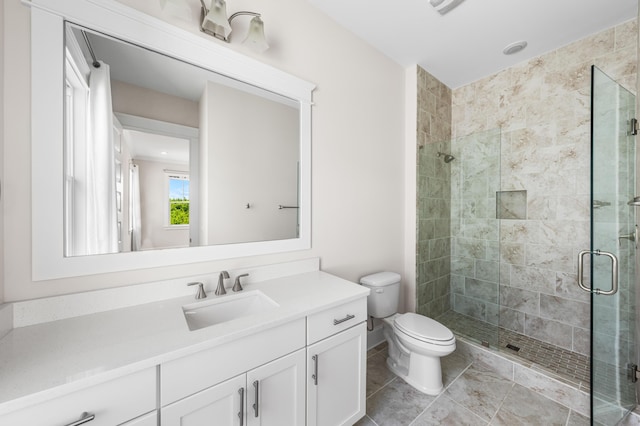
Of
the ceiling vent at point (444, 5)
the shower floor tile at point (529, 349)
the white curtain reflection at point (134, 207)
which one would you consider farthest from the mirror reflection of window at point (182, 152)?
→ the shower floor tile at point (529, 349)

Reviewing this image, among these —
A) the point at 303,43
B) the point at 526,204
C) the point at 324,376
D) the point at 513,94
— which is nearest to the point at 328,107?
the point at 303,43

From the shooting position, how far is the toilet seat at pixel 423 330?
160 centimetres

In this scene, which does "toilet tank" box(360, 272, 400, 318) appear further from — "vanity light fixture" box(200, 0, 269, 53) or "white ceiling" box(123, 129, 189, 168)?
"vanity light fixture" box(200, 0, 269, 53)

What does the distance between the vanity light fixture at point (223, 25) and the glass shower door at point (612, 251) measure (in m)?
1.73

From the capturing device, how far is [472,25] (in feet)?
6.17

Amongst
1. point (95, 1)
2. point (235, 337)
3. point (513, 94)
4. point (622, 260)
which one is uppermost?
point (513, 94)

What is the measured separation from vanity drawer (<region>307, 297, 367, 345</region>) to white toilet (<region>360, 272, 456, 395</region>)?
1.90 ft

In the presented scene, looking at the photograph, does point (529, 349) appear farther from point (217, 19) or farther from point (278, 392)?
point (217, 19)

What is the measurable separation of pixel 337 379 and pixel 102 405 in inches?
37.6

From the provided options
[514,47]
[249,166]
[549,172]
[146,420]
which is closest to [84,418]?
[146,420]

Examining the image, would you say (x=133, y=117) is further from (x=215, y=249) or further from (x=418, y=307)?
(x=418, y=307)

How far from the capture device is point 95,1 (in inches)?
41.1

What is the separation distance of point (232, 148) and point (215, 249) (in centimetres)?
61

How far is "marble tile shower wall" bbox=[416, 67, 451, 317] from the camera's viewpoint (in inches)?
94.2
